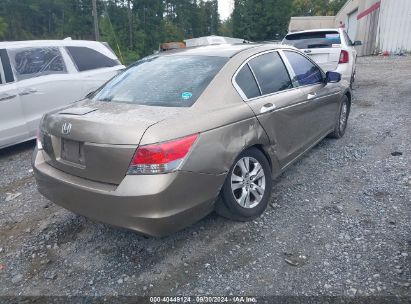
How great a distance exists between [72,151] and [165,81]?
1.07 meters

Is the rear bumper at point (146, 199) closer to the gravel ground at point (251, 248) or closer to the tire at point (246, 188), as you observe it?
the tire at point (246, 188)

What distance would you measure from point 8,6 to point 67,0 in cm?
1071

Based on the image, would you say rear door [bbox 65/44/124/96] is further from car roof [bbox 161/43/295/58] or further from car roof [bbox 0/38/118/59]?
car roof [bbox 161/43/295/58]

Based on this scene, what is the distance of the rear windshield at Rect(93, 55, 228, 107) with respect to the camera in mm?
2975

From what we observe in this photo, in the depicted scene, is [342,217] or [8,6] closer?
[342,217]

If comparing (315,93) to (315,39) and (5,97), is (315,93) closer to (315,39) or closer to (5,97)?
(315,39)

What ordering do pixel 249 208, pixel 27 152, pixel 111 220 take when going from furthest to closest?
pixel 27 152 < pixel 249 208 < pixel 111 220

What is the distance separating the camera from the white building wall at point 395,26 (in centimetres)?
1780

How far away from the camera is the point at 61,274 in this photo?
2785 millimetres

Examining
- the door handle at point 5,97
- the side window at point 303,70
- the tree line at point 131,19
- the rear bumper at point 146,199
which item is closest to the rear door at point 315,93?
the side window at point 303,70

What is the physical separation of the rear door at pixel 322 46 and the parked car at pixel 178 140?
410cm

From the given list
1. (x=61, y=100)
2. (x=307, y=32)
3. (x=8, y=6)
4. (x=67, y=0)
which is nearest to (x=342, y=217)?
(x=61, y=100)

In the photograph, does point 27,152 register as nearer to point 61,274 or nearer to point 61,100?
point 61,100

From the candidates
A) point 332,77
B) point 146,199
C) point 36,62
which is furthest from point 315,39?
point 146,199
